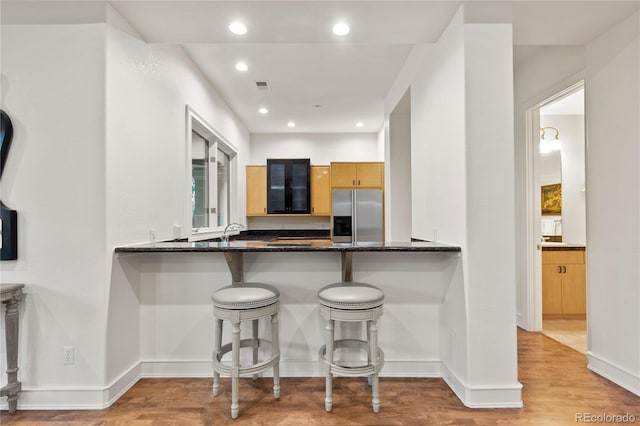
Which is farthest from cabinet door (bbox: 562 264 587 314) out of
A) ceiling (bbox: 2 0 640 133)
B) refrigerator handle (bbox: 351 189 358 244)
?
refrigerator handle (bbox: 351 189 358 244)

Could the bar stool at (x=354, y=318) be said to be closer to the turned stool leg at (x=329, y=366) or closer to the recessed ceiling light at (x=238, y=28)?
the turned stool leg at (x=329, y=366)

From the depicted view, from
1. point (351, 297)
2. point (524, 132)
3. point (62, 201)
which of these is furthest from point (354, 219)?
point (62, 201)

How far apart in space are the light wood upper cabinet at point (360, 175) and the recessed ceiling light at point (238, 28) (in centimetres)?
329

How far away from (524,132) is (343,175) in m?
2.71

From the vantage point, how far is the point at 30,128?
6.86 ft

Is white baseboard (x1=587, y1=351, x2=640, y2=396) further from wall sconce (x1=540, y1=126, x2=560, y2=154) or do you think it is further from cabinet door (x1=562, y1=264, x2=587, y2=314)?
wall sconce (x1=540, y1=126, x2=560, y2=154)

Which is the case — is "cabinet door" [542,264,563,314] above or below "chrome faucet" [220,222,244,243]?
below

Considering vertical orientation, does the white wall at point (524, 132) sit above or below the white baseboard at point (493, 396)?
above

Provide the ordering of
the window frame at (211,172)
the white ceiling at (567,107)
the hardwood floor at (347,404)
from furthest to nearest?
the white ceiling at (567,107) < the window frame at (211,172) < the hardwood floor at (347,404)

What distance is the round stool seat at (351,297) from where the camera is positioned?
199 cm

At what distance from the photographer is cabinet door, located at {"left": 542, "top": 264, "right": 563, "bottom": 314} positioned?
12.4 ft

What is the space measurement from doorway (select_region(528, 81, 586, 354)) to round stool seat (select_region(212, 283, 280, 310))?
2.87 m

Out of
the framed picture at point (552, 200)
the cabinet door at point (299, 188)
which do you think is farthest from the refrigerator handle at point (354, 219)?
the framed picture at point (552, 200)

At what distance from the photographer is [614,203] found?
242cm
